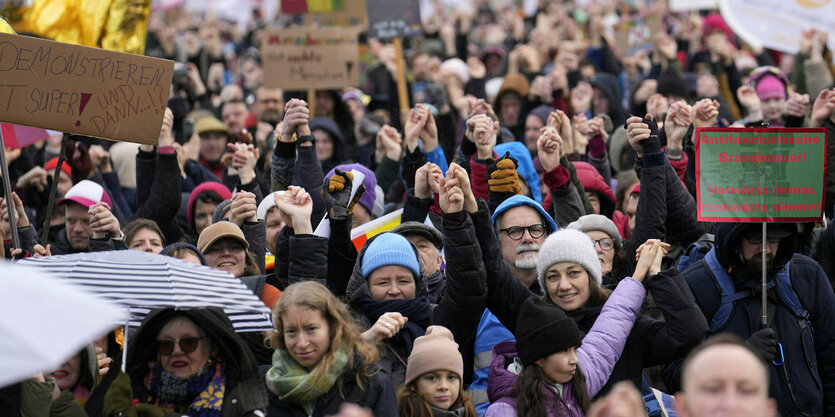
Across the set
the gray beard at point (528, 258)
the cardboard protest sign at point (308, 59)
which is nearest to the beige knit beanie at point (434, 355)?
the gray beard at point (528, 258)

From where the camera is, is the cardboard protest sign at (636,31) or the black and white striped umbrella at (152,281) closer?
the black and white striped umbrella at (152,281)

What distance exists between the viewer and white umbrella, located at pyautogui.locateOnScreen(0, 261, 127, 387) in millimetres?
2936

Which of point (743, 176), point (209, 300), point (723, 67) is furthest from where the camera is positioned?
point (723, 67)

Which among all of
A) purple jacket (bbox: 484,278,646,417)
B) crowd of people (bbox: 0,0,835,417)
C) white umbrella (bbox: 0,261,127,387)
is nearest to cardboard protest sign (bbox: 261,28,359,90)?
crowd of people (bbox: 0,0,835,417)

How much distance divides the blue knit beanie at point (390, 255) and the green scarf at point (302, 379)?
91 centimetres

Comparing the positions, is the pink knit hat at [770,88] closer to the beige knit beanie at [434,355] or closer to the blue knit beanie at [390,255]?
the blue knit beanie at [390,255]

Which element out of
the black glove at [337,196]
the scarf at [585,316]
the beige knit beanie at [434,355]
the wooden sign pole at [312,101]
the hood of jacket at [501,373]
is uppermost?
the wooden sign pole at [312,101]

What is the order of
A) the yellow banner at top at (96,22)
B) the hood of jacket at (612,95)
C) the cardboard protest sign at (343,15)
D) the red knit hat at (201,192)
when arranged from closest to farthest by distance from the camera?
the red knit hat at (201,192) → the yellow banner at top at (96,22) → the hood of jacket at (612,95) → the cardboard protest sign at (343,15)

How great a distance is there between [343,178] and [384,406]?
178 centimetres

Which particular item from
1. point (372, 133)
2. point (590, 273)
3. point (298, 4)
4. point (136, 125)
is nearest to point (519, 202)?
point (590, 273)

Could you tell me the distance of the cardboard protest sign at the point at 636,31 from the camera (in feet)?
45.5

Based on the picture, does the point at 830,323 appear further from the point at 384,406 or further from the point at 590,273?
the point at 384,406

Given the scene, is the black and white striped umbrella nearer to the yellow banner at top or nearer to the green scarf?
the green scarf

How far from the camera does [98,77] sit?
240 inches
